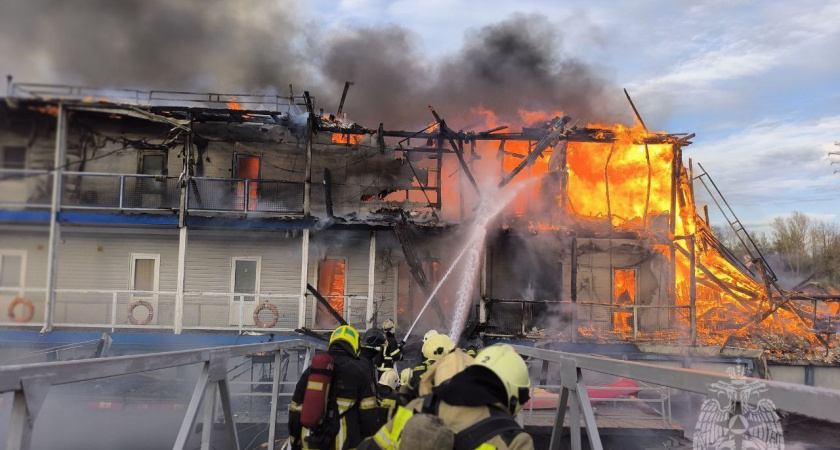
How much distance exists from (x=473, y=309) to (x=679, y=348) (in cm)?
594

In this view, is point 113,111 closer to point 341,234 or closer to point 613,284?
point 341,234

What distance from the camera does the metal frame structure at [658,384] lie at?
57.1 inches

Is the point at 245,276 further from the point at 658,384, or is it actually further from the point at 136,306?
the point at 658,384

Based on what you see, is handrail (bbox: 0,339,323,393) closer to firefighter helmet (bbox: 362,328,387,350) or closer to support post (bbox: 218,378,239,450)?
support post (bbox: 218,378,239,450)

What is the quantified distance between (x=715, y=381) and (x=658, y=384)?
0.37m

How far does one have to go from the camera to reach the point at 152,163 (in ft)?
59.5

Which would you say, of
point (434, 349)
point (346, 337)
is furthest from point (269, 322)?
point (346, 337)

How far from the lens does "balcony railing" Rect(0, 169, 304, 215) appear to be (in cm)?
1602

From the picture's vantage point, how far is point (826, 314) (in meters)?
17.3

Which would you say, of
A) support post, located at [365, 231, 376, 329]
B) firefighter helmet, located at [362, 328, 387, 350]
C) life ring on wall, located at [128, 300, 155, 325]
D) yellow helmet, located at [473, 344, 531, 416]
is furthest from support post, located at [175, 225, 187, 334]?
yellow helmet, located at [473, 344, 531, 416]

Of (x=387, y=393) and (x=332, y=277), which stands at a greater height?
(x=332, y=277)

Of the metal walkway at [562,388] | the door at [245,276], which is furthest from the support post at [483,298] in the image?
the metal walkway at [562,388]

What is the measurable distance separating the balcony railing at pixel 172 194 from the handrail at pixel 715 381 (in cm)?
1443

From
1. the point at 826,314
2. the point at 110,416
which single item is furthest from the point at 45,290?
the point at 826,314
